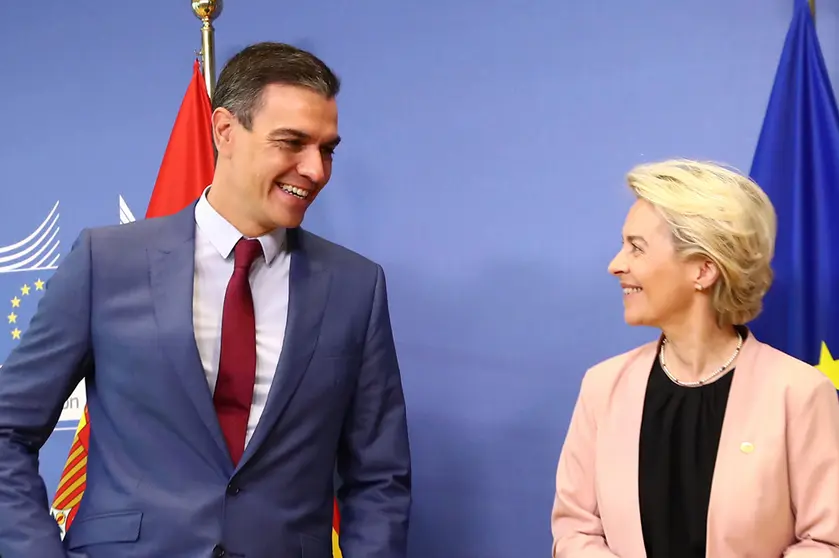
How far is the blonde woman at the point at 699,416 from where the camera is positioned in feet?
5.44

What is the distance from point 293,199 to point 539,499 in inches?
45.2

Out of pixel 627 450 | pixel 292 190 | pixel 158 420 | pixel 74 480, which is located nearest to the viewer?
pixel 158 420

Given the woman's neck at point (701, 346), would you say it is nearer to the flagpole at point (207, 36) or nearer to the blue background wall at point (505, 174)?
the blue background wall at point (505, 174)

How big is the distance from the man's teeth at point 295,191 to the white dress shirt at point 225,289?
0.34 ft

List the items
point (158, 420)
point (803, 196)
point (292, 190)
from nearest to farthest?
point (158, 420) < point (292, 190) < point (803, 196)

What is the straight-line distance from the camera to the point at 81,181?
2.90 metres

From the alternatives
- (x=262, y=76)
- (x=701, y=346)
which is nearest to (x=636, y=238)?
(x=701, y=346)

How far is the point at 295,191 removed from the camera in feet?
5.55

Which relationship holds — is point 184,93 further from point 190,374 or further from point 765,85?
point 765,85

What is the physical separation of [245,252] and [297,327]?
17 centimetres

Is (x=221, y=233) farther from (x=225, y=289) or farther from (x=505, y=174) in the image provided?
→ (x=505, y=174)

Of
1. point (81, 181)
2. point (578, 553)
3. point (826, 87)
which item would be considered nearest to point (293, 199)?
point (578, 553)

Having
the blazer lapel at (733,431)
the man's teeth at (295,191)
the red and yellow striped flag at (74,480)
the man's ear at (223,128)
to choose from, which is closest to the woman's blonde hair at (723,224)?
the blazer lapel at (733,431)

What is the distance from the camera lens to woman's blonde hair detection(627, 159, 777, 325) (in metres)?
1.75
